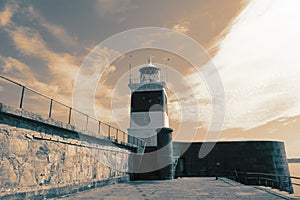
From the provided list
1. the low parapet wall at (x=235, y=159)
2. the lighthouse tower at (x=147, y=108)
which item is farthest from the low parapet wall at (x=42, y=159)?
the low parapet wall at (x=235, y=159)

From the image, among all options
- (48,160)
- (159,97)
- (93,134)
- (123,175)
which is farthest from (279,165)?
(48,160)

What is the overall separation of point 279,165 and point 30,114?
984 inches

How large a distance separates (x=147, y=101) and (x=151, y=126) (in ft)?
10.2

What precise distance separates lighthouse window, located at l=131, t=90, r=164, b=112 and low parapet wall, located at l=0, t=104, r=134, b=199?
47.0ft

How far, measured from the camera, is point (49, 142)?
7.04 meters

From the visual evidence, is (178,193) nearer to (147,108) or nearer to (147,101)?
(147,108)

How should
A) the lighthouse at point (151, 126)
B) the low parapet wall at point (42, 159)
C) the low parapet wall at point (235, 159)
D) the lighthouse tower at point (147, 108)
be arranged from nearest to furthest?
the low parapet wall at point (42, 159) → the lighthouse at point (151, 126) → the low parapet wall at point (235, 159) → the lighthouse tower at point (147, 108)

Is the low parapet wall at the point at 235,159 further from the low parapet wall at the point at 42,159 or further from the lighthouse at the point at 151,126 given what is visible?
the low parapet wall at the point at 42,159

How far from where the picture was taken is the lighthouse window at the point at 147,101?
2473 cm

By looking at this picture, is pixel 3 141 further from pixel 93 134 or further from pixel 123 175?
pixel 123 175

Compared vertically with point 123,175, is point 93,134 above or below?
above

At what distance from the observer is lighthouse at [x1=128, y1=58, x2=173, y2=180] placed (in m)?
16.1

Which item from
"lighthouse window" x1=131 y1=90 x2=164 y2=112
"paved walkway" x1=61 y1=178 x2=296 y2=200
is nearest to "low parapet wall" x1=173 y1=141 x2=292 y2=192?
"lighthouse window" x1=131 y1=90 x2=164 y2=112

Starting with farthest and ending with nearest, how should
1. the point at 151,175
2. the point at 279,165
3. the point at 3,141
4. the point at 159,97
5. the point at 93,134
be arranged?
the point at 159,97 < the point at 279,165 < the point at 151,175 < the point at 93,134 < the point at 3,141
